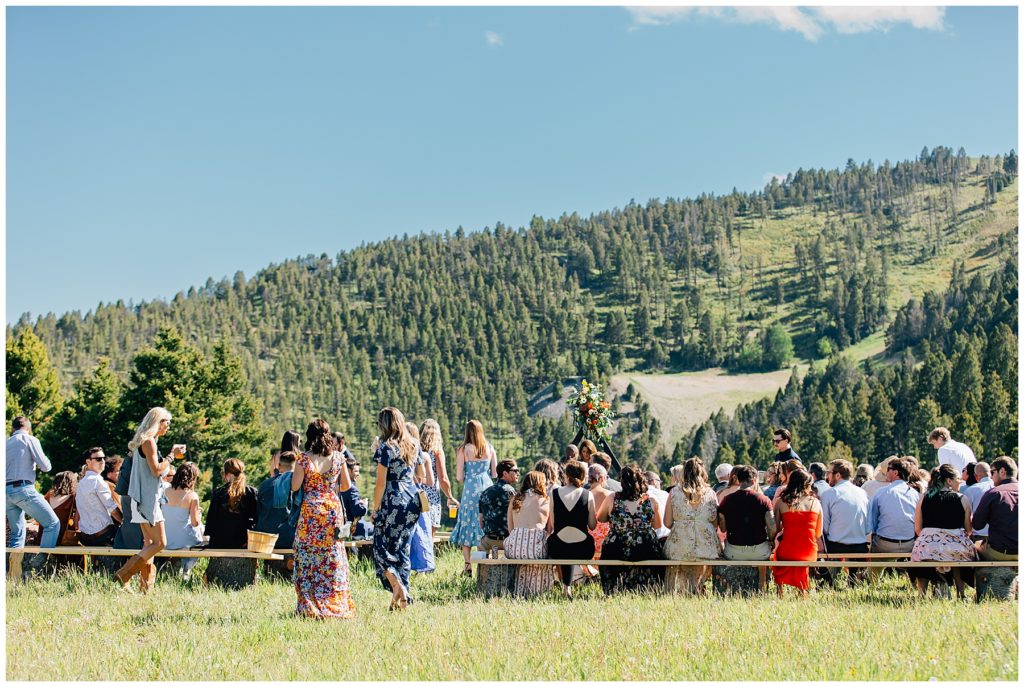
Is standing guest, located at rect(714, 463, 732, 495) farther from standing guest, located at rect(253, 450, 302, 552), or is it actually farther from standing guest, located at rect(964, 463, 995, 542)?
standing guest, located at rect(253, 450, 302, 552)

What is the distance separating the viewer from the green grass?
6793 millimetres

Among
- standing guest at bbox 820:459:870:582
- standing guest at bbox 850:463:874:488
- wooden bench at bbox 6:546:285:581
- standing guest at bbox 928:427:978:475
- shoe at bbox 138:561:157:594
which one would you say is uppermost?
standing guest at bbox 928:427:978:475

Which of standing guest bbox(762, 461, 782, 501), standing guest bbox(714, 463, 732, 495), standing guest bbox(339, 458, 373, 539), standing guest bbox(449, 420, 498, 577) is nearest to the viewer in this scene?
standing guest bbox(339, 458, 373, 539)

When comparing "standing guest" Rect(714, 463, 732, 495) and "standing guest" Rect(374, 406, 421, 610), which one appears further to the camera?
"standing guest" Rect(714, 463, 732, 495)

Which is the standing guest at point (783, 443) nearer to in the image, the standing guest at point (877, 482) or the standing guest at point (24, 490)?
the standing guest at point (877, 482)

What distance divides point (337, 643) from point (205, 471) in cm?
5906

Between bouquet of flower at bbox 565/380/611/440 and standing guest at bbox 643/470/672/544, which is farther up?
bouquet of flower at bbox 565/380/611/440

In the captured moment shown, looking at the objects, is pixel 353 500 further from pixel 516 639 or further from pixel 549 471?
pixel 516 639

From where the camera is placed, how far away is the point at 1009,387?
311 feet

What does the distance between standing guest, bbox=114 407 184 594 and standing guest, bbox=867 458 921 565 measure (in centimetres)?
795

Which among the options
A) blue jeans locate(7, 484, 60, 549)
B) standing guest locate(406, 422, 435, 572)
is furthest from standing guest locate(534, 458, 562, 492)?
blue jeans locate(7, 484, 60, 549)

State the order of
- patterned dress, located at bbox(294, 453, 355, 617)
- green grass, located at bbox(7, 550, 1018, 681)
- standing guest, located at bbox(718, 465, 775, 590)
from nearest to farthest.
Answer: green grass, located at bbox(7, 550, 1018, 681)
patterned dress, located at bbox(294, 453, 355, 617)
standing guest, located at bbox(718, 465, 775, 590)

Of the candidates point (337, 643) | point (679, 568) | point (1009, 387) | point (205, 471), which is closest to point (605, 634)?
point (337, 643)

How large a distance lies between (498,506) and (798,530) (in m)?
3.42
